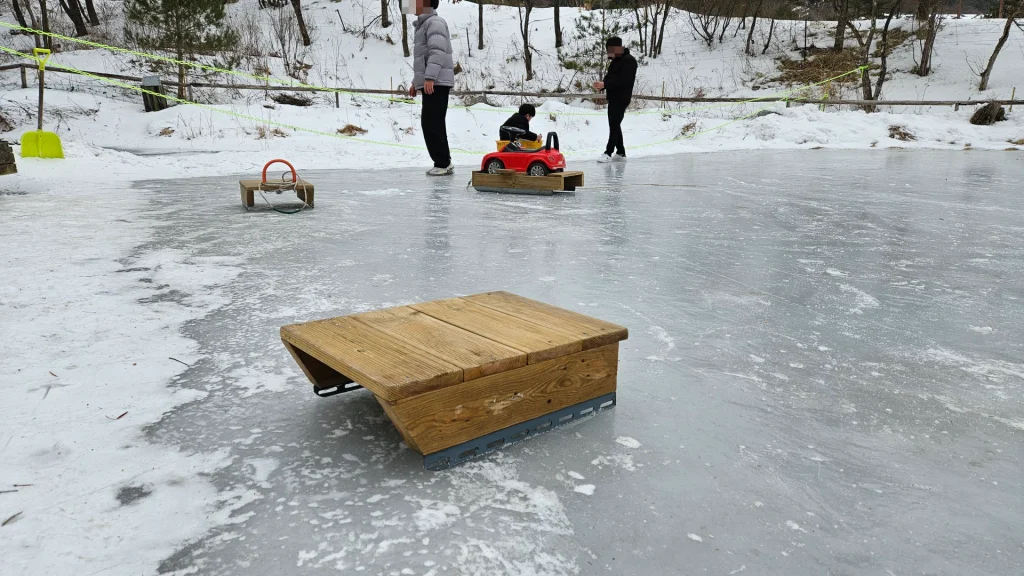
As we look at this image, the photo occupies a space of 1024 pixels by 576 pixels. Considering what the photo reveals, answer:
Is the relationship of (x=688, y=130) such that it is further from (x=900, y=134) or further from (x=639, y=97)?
(x=900, y=134)

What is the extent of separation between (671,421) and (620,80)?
9576mm

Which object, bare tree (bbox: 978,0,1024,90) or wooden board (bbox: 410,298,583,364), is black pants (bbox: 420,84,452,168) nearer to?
wooden board (bbox: 410,298,583,364)

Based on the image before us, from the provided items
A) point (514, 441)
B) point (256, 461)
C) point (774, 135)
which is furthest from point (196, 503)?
point (774, 135)

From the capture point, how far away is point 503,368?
187cm

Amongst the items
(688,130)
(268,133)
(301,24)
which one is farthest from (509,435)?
(301,24)

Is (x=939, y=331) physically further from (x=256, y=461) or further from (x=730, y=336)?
(x=256, y=461)

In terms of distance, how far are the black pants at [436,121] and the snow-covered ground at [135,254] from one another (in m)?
1.63

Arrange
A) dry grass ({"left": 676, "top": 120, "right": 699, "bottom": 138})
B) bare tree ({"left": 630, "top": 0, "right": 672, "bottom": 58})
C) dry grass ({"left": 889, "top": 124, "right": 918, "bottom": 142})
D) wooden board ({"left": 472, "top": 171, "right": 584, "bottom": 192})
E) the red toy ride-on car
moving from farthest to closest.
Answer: bare tree ({"left": 630, "top": 0, "right": 672, "bottom": 58})
dry grass ({"left": 676, "top": 120, "right": 699, "bottom": 138})
dry grass ({"left": 889, "top": 124, "right": 918, "bottom": 142})
the red toy ride-on car
wooden board ({"left": 472, "top": 171, "right": 584, "bottom": 192})

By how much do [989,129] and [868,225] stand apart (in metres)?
14.3

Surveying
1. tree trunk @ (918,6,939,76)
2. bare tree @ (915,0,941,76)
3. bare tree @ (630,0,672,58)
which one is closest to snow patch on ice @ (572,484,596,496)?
bare tree @ (915,0,941,76)

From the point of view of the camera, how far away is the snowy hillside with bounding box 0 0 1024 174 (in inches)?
531

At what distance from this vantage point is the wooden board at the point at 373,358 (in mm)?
1700

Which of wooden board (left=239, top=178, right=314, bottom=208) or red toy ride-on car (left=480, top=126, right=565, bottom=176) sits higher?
red toy ride-on car (left=480, top=126, right=565, bottom=176)

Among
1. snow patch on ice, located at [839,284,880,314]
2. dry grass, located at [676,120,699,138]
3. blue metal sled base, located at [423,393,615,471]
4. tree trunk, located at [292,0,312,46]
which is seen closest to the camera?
blue metal sled base, located at [423,393,615,471]
